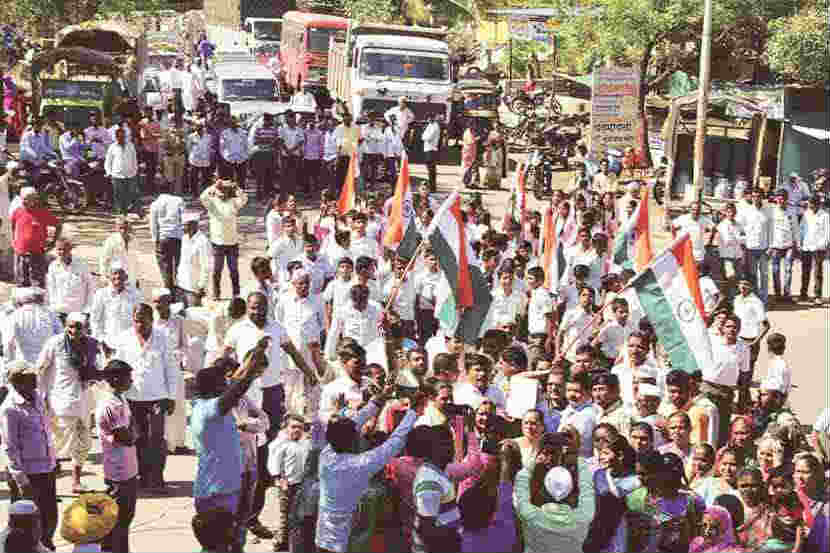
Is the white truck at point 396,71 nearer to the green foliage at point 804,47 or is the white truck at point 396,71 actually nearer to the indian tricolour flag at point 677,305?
the green foliage at point 804,47

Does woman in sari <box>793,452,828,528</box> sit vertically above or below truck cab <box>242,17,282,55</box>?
below

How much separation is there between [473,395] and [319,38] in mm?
27890

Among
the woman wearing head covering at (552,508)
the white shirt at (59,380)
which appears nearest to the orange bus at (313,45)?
the white shirt at (59,380)

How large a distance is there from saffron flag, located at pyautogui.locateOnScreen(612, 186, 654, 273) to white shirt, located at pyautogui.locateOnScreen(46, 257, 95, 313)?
5086 millimetres

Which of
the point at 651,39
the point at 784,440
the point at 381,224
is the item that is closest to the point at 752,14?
the point at 651,39

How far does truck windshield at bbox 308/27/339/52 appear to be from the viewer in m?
36.5

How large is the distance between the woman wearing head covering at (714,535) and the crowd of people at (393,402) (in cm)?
1

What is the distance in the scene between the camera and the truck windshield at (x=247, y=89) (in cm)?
2825

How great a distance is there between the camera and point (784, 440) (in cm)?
920

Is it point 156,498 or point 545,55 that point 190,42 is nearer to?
point 545,55

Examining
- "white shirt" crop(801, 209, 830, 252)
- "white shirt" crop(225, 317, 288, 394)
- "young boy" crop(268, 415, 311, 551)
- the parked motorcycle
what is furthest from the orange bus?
"young boy" crop(268, 415, 311, 551)

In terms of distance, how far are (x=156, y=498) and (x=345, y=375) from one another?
2.00m

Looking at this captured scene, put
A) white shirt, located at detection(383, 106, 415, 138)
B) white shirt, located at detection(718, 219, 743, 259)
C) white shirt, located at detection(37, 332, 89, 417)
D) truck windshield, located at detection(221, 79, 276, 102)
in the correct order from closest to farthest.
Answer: white shirt, located at detection(37, 332, 89, 417)
white shirt, located at detection(718, 219, 743, 259)
white shirt, located at detection(383, 106, 415, 138)
truck windshield, located at detection(221, 79, 276, 102)

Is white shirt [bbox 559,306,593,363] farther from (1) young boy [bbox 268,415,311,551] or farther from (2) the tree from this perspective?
(2) the tree
